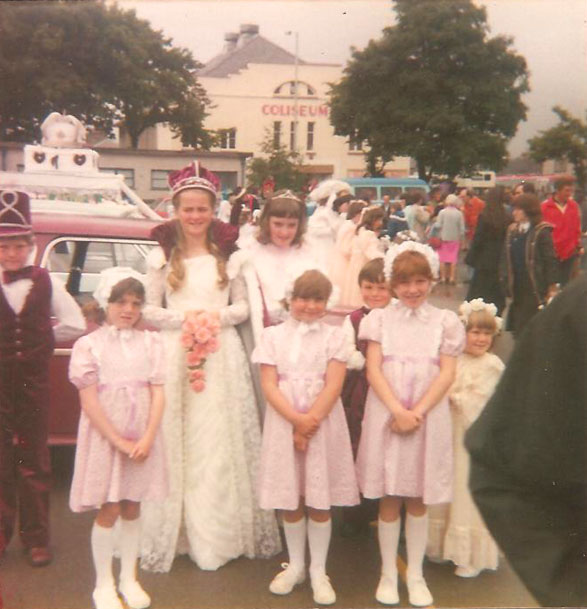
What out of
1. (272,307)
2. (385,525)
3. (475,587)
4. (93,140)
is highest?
(93,140)

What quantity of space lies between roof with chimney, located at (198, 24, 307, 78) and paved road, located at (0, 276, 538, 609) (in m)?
2.15

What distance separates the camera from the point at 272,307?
3.76m

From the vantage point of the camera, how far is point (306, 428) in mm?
3246

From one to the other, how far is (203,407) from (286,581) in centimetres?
79

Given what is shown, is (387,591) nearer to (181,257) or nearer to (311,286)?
(311,286)

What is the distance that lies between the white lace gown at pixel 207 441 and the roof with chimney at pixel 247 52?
862 mm

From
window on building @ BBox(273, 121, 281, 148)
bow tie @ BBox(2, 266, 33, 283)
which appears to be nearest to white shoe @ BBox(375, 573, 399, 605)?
bow tie @ BBox(2, 266, 33, 283)

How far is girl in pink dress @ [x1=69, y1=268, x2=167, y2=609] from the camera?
10.5ft

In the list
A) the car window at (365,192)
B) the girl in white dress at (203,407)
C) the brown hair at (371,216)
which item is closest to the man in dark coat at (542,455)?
the girl in white dress at (203,407)

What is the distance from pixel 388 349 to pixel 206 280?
0.85m

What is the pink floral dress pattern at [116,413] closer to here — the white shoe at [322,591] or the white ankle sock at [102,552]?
the white ankle sock at [102,552]

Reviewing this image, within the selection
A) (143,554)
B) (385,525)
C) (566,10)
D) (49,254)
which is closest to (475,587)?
(385,525)

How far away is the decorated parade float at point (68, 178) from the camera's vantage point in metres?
4.79

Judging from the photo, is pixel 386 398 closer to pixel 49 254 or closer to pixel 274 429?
pixel 274 429
